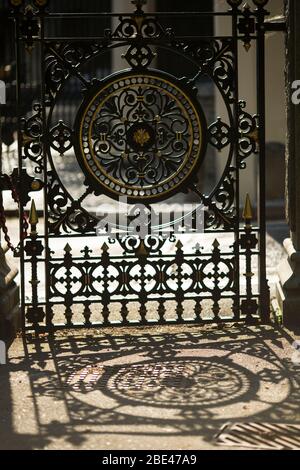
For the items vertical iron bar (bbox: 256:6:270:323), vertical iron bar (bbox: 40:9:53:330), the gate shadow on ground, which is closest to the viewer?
the gate shadow on ground

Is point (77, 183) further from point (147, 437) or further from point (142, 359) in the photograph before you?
point (147, 437)

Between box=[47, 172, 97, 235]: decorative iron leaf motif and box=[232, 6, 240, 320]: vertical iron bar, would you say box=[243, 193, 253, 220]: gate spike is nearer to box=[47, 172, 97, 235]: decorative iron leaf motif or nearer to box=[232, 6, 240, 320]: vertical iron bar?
box=[232, 6, 240, 320]: vertical iron bar

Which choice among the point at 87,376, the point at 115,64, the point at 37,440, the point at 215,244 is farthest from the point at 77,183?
the point at 37,440

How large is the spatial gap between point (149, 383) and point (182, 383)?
0.20 metres

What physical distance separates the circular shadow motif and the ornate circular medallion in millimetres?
1429

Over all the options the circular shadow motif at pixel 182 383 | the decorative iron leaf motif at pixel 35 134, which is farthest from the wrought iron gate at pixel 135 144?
the circular shadow motif at pixel 182 383

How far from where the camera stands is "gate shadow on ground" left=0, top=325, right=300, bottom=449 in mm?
6441

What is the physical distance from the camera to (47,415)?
6695mm

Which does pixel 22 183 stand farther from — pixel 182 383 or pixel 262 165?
pixel 182 383

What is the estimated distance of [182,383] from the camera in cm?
730

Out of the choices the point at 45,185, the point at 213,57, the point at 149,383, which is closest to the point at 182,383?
the point at 149,383

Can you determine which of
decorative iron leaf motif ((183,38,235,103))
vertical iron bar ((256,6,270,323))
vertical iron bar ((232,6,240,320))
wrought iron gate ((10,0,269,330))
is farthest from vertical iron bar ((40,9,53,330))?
vertical iron bar ((256,6,270,323))

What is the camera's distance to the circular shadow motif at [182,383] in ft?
22.9
